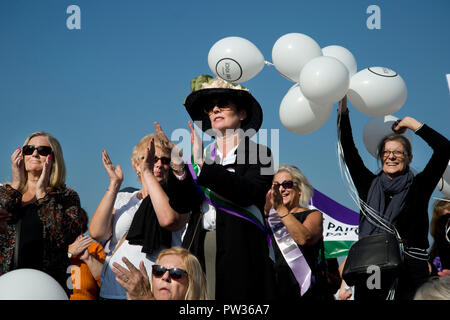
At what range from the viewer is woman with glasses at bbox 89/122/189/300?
3.37m

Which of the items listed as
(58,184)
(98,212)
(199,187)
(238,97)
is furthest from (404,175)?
(58,184)

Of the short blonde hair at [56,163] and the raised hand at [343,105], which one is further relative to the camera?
the raised hand at [343,105]

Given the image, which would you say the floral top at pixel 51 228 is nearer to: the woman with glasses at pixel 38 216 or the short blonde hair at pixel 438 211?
the woman with glasses at pixel 38 216

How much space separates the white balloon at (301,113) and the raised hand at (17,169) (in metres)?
1.96

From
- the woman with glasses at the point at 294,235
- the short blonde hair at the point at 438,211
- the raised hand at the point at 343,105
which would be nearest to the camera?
the woman with glasses at the point at 294,235

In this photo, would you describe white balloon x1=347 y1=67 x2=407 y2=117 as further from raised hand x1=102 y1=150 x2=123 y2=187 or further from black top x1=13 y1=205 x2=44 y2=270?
black top x1=13 y1=205 x2=44 y2=270

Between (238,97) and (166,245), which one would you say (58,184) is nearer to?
(166,245)

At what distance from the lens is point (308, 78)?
3902mm

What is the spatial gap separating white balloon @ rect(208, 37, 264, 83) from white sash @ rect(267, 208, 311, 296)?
114cm

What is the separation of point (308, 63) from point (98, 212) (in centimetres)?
190

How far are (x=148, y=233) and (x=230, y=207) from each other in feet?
3.06

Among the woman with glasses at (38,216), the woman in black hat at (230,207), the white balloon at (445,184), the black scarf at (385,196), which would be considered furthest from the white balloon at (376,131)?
the woman with glasses at (38,216)

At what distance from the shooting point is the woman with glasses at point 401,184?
153 inches
